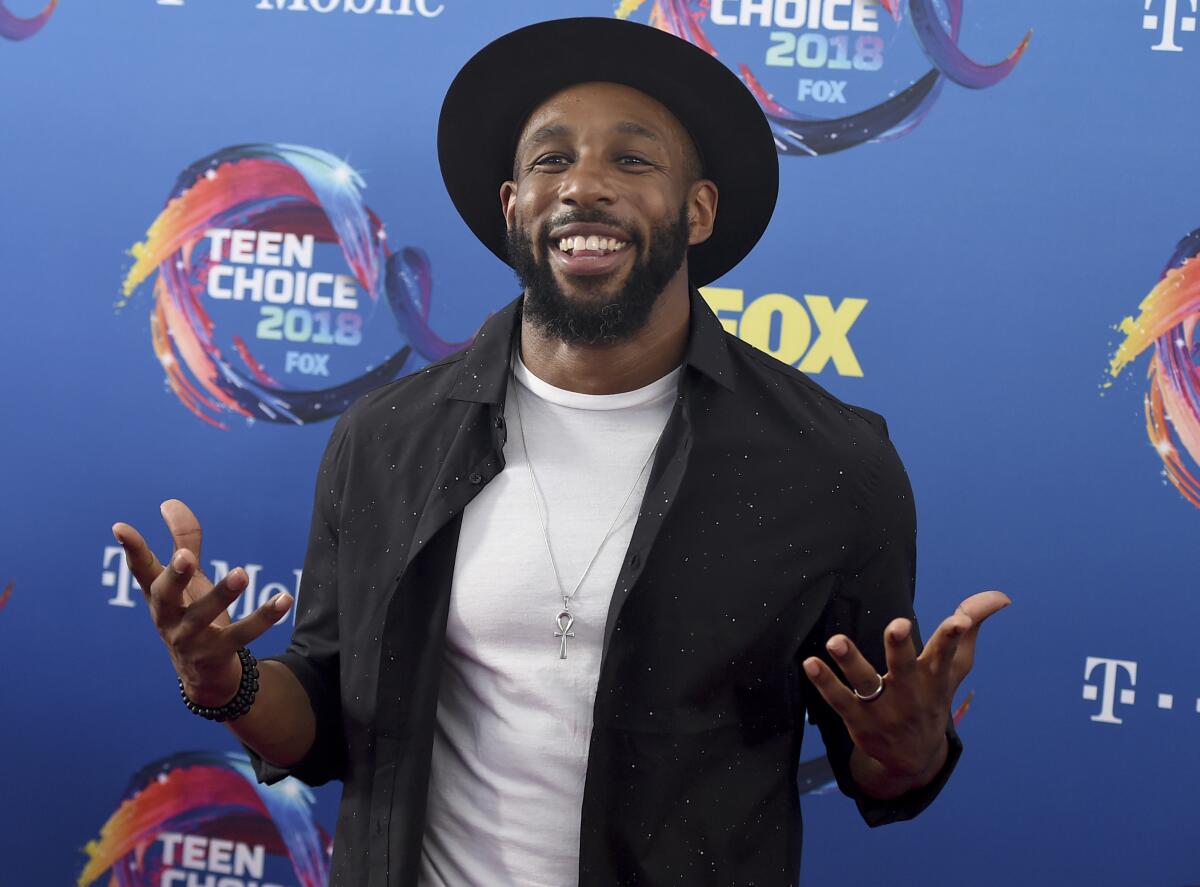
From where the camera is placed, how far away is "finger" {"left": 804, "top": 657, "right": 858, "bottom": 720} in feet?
3.42

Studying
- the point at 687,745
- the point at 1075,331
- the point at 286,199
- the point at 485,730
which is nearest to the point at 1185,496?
the point at 1075,331

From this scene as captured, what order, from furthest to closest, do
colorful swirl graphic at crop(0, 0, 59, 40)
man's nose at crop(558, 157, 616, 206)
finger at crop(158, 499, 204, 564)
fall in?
colorful swirl graphic at crop(0, 0, 59, 40) < man's nose at crop(558, 157, 616, 206) < finger at crop(158, 499, 204, 564)

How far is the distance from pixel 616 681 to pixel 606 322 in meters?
0.40

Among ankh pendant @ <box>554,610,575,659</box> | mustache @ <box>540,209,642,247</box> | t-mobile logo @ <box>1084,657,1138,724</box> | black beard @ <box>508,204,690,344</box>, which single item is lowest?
t-mobile logo @ <box>1084,657,1138,724</box>

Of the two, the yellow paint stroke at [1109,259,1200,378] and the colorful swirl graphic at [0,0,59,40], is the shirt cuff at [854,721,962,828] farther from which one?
the colorful swirl graphic at [0,0,59,40]

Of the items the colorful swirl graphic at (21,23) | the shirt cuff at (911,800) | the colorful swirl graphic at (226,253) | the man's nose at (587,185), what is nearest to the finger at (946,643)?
the shirt cuff at (911,800)

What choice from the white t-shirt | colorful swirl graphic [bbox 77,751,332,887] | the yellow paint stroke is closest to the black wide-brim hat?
the white t-shirt

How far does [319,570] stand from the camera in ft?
4.50

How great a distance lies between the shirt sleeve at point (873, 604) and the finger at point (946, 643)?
0.18m

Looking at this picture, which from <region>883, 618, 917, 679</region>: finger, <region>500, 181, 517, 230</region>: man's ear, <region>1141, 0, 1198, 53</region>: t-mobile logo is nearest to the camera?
<region>883, 618, 917, 679</region>: finger

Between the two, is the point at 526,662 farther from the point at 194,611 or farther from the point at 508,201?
the point at 508,201

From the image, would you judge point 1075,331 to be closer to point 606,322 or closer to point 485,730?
point 606,322

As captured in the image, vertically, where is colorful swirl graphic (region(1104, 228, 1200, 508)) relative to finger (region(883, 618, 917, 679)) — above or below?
above

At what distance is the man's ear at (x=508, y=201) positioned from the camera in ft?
4.77
